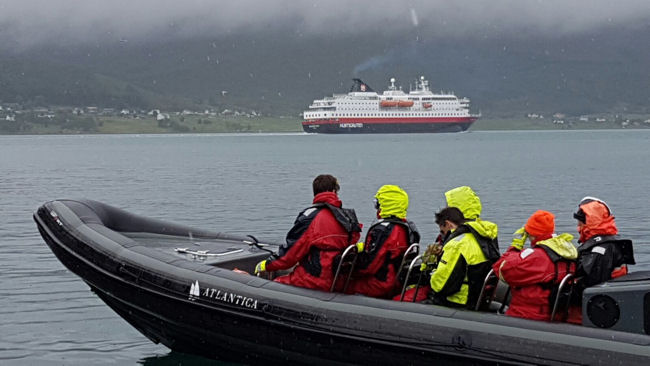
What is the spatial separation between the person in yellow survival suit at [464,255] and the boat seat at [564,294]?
52cm

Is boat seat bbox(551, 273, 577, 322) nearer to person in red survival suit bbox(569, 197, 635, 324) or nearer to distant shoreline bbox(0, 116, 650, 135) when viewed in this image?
person in red survival suit bbox(569, 197, 635, 324)

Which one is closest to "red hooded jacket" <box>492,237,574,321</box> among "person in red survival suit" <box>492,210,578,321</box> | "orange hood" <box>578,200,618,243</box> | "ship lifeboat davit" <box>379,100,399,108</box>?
"person in red survival suit" <box>492,210,578,321</box>

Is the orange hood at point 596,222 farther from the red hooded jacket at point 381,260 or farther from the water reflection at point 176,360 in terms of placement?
the water reflection at point 176,360

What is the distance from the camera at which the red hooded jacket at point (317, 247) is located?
265 inches

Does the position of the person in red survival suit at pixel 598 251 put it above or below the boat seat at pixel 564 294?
above

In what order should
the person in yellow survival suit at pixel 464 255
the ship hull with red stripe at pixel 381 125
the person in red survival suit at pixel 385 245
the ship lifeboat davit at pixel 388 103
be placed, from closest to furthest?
the person in yellow survival suit at pixel 464 255
the person in red survival suit at pixel 385 245
the ship lifeboat davit at pixel 388 103
the ship hull with red stripe at pixel 381 125

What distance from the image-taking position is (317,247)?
677 centimetres

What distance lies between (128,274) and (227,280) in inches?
39.5

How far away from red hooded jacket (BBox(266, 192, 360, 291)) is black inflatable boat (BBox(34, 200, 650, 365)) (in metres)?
0.14

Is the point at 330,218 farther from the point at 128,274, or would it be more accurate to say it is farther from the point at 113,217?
the point at 113,217

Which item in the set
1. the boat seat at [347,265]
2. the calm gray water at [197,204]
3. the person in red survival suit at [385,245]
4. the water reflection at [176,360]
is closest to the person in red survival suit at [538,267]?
the person in red survival suit at [385,245]

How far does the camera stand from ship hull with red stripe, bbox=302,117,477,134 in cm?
12012

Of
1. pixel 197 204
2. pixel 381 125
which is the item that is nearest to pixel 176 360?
pixel 197 204

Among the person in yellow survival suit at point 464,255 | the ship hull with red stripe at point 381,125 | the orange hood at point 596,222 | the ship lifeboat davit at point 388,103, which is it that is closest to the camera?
the orange hood at point 596,222
